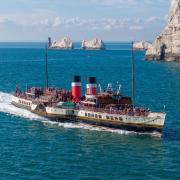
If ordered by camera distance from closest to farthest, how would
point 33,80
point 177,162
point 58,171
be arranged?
point 58,171
point 177,162
point 33,80

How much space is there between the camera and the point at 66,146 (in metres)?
59.7

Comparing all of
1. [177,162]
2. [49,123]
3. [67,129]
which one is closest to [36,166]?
[177,162]

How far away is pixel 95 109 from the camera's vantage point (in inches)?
2766

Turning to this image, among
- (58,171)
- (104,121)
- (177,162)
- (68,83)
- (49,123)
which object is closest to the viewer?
(58,171)

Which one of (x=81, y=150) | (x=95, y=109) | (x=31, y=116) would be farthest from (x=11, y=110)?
(x=81, y=150)

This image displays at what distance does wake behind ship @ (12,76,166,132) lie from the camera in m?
65.8

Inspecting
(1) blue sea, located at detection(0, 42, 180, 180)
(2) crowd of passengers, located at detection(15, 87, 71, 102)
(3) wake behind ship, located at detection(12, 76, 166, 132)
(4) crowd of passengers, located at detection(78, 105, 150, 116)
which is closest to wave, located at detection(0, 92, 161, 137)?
(1) blue sea, located at detection(0, 42, 180, 180)

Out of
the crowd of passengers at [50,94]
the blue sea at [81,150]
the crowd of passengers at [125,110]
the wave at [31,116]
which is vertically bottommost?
the blue sea at [81,150]

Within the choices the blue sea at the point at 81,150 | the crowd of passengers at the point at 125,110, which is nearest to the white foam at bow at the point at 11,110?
the blue sea at the point at 81,150

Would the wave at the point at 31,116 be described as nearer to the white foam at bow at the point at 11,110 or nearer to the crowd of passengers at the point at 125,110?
the white foam at bow at the point at 11,110

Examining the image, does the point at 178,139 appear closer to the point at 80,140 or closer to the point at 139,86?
the point at 80,140

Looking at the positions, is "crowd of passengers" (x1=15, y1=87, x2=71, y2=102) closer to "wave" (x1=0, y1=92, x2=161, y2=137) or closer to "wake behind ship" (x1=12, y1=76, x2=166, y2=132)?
"wake behind ship" (x1=12, y1=76, x2=166, y2=132)

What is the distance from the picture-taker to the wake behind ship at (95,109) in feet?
216

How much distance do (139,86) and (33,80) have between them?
3161 centimetres
